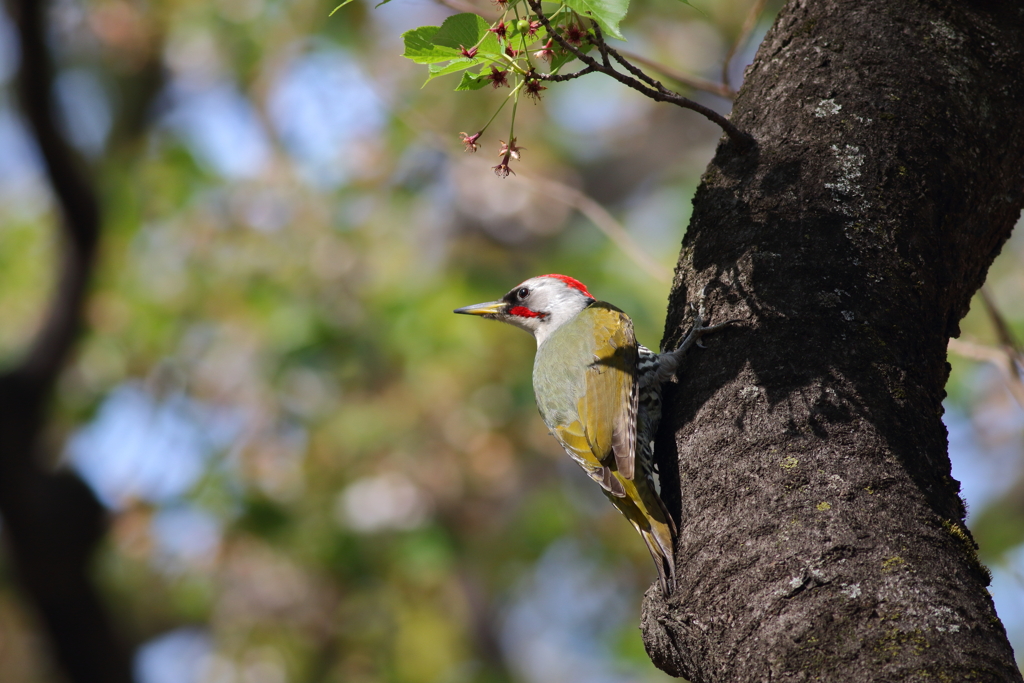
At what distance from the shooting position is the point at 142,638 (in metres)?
8.82

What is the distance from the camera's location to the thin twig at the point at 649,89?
73.2 inches

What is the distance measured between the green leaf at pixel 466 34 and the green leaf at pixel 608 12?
0.75 feet

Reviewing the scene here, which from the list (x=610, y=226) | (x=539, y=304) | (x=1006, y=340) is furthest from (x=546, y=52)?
(x=539, y=304)

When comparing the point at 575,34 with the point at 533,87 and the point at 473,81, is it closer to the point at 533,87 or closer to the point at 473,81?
the point at 533,87

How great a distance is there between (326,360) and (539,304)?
12.6 feet

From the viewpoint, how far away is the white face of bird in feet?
14.4

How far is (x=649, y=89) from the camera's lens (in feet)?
6.74

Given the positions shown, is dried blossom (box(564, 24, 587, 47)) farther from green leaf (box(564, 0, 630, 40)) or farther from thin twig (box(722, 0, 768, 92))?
thin twig (box(722, 0, 768, 92))

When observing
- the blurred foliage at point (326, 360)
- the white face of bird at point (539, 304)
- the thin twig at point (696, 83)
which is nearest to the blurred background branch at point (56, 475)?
the blurred foliage at point (326, 360)

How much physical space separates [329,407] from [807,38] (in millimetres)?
6519

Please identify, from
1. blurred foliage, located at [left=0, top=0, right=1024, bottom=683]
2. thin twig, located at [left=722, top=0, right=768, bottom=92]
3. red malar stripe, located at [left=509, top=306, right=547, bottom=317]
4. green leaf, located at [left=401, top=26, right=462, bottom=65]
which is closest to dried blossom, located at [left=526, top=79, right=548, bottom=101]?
green leaf, located at [left=401, top=26, right=462, bottom=65]

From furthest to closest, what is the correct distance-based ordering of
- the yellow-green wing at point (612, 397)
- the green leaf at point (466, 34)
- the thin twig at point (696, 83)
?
the thin twig at point (696, 83), the yellow-green wing at point (612, 397), the green leaf at point (466, 34)

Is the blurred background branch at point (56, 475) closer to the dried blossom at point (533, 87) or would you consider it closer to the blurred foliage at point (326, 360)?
the blurred foliage at point (326, 360)

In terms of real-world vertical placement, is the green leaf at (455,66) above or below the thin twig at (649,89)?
below
